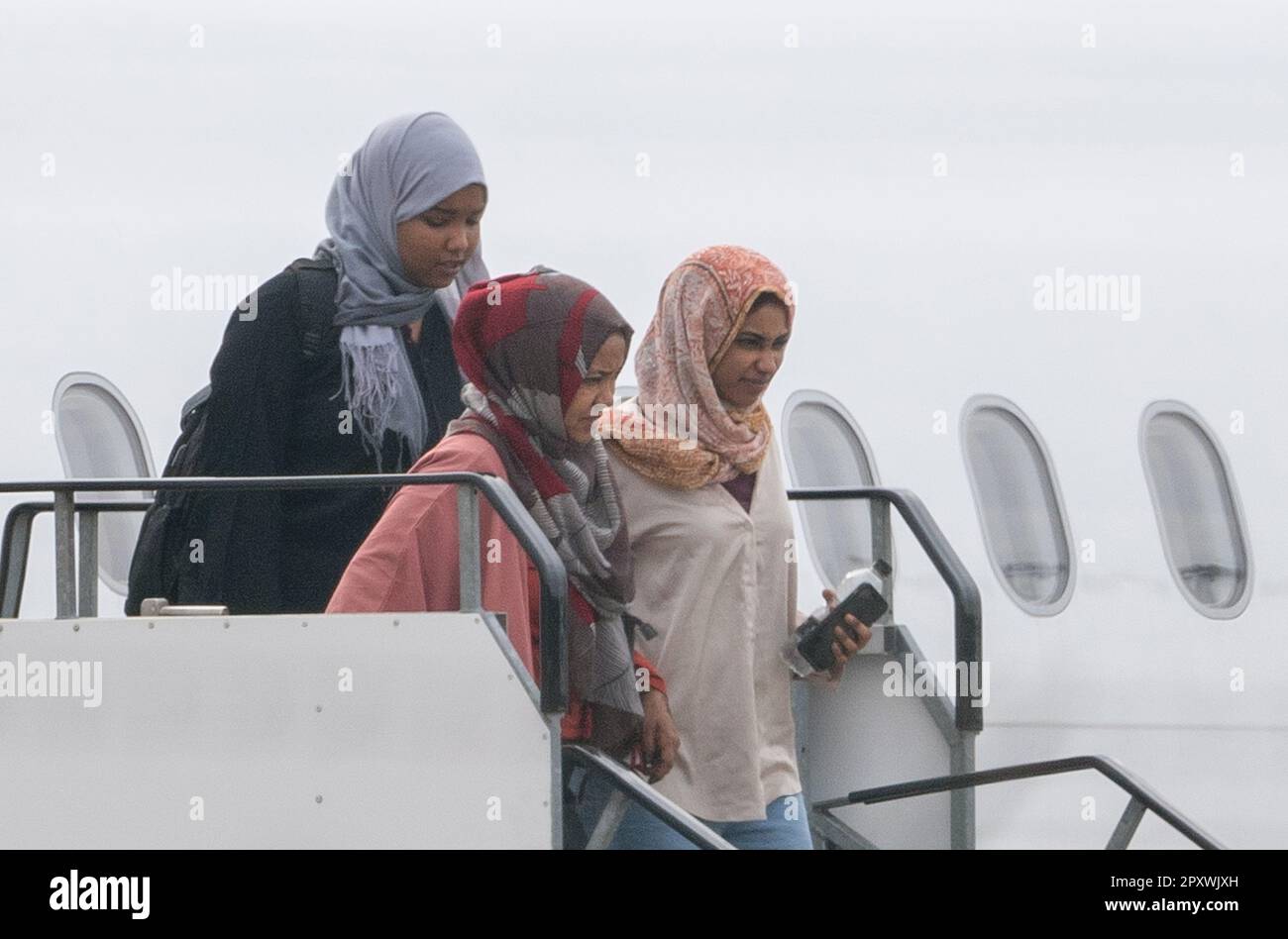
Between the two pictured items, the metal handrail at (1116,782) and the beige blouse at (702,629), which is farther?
the metal handrail at (1116,782)

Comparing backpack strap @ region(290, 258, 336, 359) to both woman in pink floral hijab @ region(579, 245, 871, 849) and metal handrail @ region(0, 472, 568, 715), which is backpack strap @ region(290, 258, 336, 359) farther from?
woman in pink floral hijab @ region(579, 245, 871, 849)

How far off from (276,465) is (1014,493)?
318 centimetres

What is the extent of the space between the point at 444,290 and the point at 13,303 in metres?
2.73

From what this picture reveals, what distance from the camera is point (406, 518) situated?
397 cm

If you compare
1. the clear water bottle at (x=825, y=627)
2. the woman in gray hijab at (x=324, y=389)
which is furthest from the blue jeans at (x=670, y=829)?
the woman in gray hijab at (x=324, y=389)

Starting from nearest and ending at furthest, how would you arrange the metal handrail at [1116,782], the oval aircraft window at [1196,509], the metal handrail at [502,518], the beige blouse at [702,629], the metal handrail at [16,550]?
the metal handrail at [502,518]
the beige blouse at [702,629]
the metal handrail at [16,550]
the metal handrail at [1116,782]
the oval aircraft window at [1196,509]

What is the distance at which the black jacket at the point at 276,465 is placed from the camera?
4402 millimetres

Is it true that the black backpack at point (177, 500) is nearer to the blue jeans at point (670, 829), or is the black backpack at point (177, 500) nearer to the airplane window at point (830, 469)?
the blue jeans at point (670, 829)

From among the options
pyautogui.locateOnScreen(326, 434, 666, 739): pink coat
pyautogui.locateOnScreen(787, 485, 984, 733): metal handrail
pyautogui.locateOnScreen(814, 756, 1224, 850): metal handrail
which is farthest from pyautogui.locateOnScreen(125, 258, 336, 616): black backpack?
pyautogui.locateOnScreen(814, 756, 1224, 850): metal handrail

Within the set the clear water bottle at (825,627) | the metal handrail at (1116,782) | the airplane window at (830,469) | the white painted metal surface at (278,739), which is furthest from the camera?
the airplane window at (830,469)

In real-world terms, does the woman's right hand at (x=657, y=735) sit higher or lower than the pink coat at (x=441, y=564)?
lower

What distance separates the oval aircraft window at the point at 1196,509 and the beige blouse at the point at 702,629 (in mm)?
2870

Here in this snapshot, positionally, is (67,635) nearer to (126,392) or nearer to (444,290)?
(444,290)

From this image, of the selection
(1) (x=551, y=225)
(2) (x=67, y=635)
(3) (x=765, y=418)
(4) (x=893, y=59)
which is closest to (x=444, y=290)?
(3) (x=765, y=418)
